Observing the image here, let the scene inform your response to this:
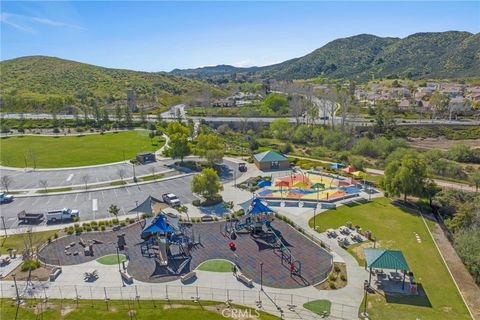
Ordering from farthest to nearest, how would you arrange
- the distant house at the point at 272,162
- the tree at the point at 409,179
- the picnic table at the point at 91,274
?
the distant house at the point at 272,162, the tree at the point at 409,179, the picnic table at the point at 91,274

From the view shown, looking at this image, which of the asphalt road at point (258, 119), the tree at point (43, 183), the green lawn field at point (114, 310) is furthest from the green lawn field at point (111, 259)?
the asphalt road at point (258, 119)

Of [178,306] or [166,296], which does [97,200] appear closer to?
[166,296]

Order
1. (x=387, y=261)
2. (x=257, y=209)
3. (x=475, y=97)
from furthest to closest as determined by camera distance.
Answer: (x=475, y=97), (x=257, y=209), (x=387, y=261)

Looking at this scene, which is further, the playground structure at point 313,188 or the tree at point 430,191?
the playground structure at point 313,188

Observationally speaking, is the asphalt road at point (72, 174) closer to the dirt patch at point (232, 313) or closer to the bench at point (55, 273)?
the bench at point (55, 273)

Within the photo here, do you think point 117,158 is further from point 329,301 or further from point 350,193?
point 329,301

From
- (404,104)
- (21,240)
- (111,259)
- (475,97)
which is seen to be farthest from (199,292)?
(475,97)

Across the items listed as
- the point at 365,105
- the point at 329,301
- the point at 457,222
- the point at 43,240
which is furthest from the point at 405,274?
the point at 365,105
